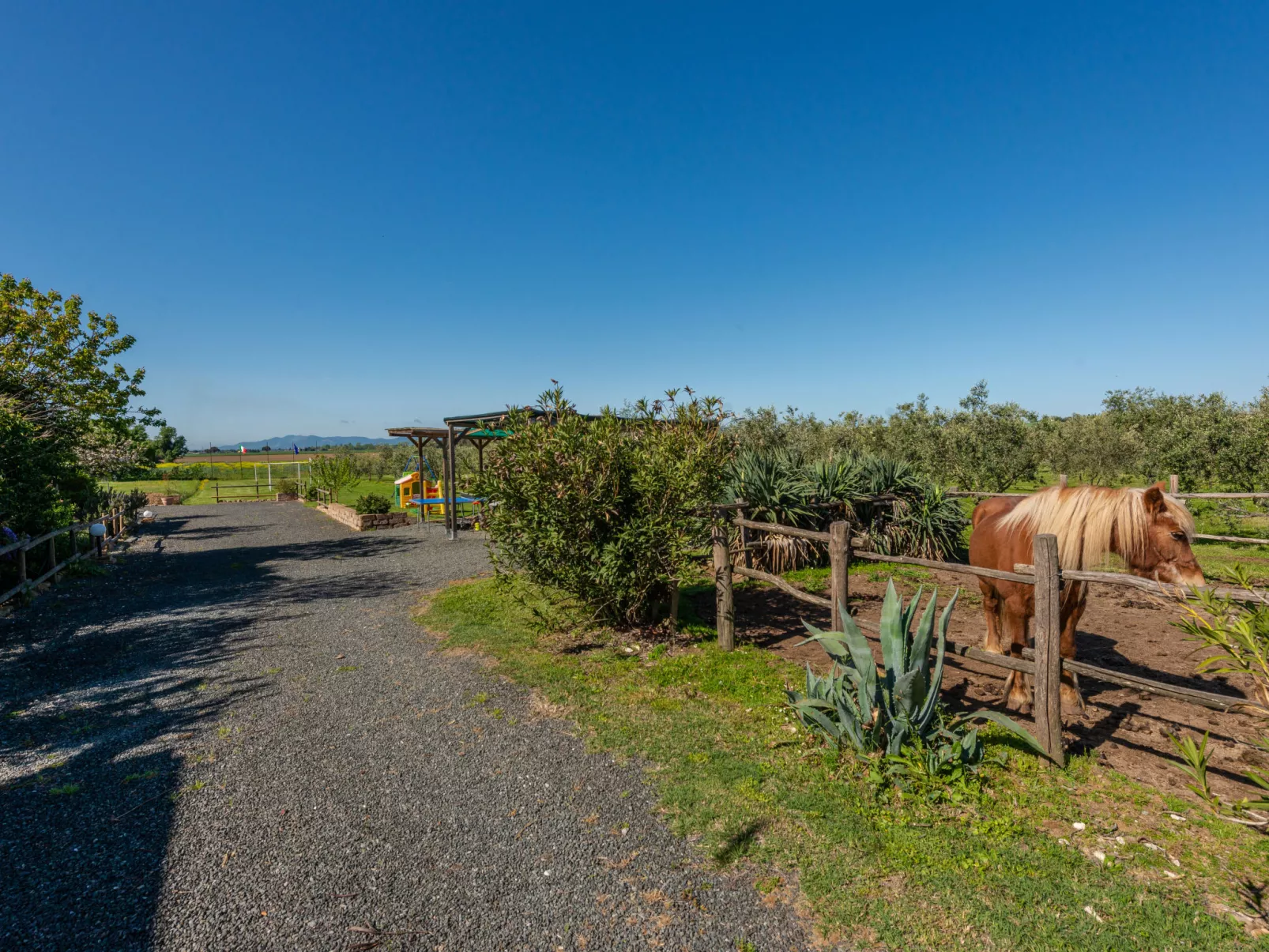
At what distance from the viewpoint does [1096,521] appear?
4.10m

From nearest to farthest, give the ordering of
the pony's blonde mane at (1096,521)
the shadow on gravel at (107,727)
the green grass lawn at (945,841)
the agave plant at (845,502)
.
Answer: the green grass lawn at (945,841), the shadow on gravel at (107,727), the pony's blonde mane at (1096,521), the agave plant at (845,502)

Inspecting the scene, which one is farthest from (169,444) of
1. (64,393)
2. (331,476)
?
(64,393)

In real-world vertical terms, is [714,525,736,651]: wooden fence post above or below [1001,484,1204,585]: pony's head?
below

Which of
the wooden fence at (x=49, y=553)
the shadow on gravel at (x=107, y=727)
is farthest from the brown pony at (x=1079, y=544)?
the wooden fence at (x=49, y=553)

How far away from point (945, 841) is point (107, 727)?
603 cm

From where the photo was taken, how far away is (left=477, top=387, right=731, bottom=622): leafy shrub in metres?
6.01

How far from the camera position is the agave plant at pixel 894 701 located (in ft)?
11.9

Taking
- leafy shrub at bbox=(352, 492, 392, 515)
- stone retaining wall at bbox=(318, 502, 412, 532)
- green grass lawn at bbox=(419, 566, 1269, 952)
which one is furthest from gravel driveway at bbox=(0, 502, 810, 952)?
leafy shrub at bbox=(352, 492, 392, 515)

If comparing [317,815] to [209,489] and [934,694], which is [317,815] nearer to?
[934,694]

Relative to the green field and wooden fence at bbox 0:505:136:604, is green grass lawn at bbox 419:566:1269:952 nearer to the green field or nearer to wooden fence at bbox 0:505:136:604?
wooden fence at bbox 0:505:136:604

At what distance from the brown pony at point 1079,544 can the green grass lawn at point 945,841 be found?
1.10 meters

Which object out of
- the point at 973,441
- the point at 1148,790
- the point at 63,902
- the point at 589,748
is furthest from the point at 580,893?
the point at 973,441

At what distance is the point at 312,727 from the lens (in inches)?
182

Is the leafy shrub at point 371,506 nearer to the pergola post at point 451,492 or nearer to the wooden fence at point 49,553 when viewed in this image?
the pergola post at point 451,492
